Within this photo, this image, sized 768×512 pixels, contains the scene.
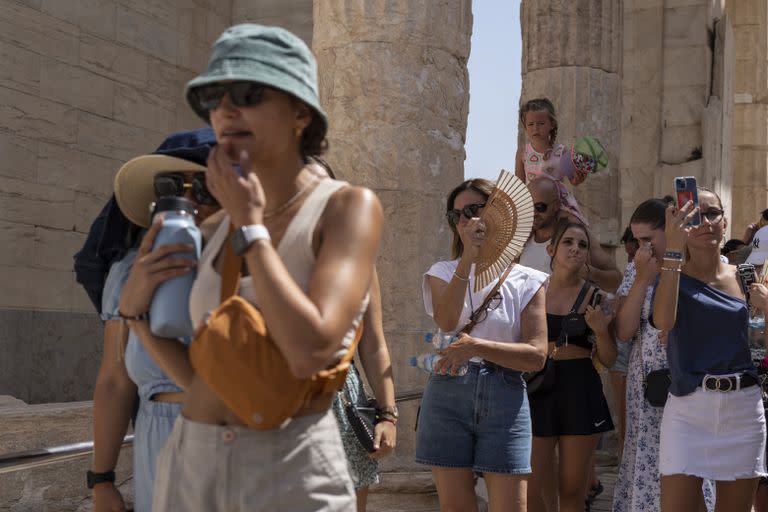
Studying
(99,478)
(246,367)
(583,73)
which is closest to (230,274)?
(246,367)

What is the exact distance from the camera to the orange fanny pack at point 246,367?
7.26ft

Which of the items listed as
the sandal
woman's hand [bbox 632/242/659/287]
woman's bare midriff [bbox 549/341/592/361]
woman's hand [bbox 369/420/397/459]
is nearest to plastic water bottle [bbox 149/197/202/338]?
woman's hand [bbox 369/420/397/459]

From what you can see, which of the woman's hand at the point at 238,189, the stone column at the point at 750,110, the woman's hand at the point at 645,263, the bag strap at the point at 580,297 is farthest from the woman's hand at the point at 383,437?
the stone column at the point at 750,110

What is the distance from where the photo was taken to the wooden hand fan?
5020 millimetres

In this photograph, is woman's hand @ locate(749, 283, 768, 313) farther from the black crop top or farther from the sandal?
the sandal

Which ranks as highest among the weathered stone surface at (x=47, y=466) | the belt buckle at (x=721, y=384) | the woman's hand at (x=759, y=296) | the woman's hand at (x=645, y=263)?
the woman's hand at (x=645, y=263)

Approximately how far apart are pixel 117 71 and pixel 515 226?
17.5 feet

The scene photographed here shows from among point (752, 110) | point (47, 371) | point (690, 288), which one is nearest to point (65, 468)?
point (47, 371)

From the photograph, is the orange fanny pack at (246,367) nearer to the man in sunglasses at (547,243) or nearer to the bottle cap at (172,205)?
the bottle cap at (172,205)

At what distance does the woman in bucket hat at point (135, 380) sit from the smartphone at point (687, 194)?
2.63m

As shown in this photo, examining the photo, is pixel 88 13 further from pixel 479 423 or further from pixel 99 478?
pixel 99 478

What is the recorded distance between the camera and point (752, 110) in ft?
59.1

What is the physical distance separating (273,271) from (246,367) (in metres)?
0.20

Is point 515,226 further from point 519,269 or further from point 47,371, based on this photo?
point 47,371
